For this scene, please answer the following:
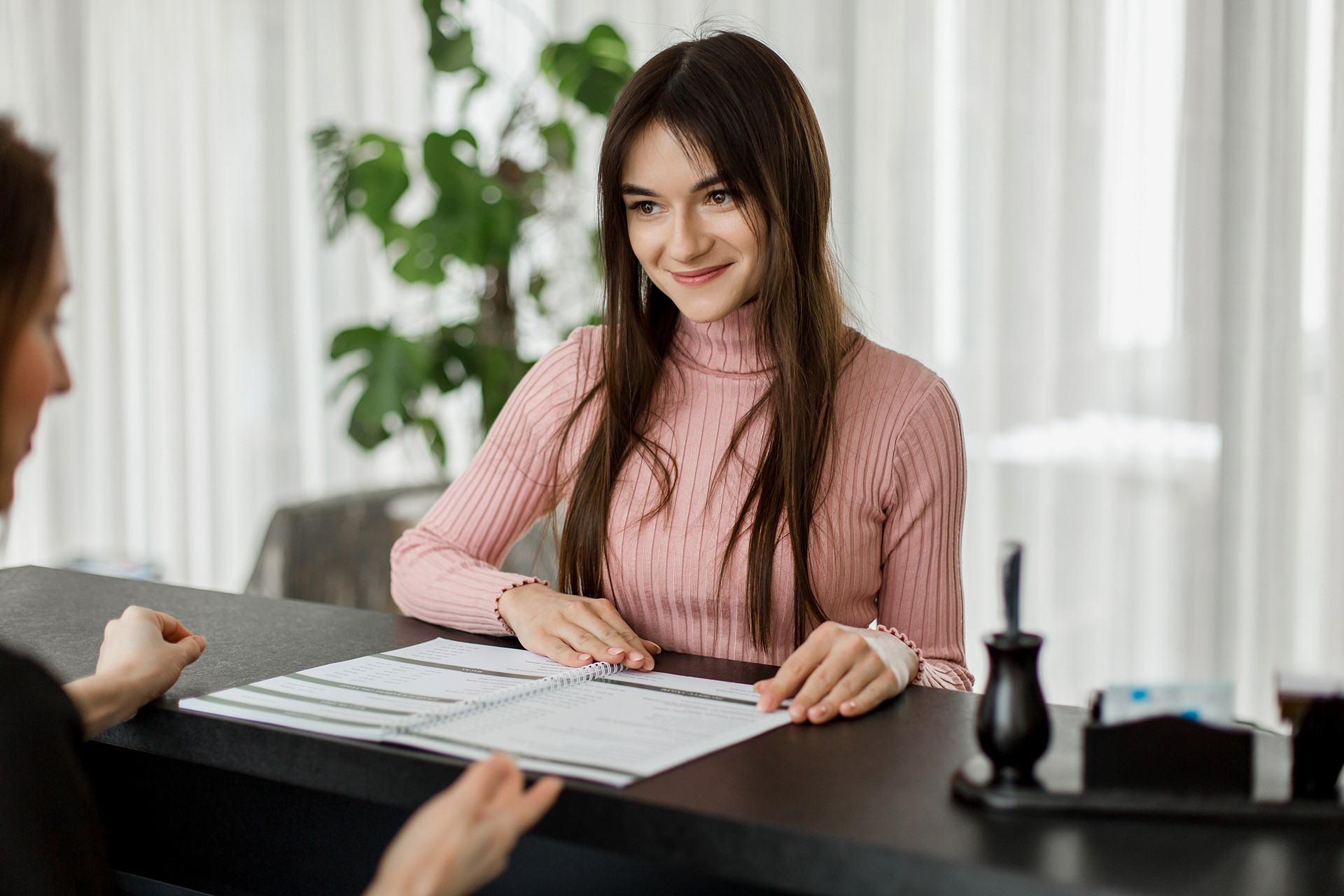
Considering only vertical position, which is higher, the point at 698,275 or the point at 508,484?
Result: the point at 698,275

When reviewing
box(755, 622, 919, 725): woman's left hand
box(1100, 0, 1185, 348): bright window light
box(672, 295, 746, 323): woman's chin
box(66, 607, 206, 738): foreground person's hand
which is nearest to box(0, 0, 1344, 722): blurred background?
box(1100, 0, 1185, 348): bright window light

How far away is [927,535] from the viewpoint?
160cm

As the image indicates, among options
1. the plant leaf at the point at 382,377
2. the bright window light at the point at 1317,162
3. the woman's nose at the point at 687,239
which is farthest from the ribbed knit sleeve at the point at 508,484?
the bright window light at the point at 1317,162

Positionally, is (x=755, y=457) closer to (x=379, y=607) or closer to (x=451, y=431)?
(x=379, y=607)

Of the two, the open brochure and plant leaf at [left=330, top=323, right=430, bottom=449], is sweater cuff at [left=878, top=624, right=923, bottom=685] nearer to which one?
the open brochure

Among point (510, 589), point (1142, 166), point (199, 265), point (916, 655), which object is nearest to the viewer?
point (916, 655)

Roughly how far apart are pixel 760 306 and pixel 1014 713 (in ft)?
3.01

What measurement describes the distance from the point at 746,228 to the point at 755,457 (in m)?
0.32

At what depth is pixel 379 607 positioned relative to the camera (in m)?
3.17

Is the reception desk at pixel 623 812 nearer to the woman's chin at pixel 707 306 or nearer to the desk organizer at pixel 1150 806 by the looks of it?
the desk organizer at pixel 1150 806

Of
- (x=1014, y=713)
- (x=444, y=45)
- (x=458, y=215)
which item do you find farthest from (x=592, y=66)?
(x=1014, y=713)

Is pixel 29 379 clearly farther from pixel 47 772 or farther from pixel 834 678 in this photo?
pixel 834 678

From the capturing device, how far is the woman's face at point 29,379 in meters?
0.84

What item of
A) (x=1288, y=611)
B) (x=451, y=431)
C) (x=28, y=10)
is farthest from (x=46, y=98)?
(x=1288, y=611)
